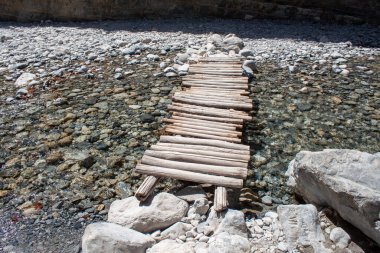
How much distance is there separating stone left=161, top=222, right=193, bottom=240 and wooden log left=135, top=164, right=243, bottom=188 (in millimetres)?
622

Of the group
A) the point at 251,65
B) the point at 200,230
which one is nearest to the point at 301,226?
the point at 200,230

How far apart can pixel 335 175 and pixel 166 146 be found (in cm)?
203

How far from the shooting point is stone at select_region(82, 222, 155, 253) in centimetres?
324

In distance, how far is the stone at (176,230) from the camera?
3.57 m

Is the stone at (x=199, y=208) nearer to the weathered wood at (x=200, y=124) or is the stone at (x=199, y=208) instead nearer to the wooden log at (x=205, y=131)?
the wooden log at (x=205, y=131)

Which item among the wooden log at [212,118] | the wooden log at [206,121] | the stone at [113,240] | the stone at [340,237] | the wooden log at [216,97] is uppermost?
the wooden log at [216,97]

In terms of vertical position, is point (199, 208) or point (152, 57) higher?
point (152, 57)

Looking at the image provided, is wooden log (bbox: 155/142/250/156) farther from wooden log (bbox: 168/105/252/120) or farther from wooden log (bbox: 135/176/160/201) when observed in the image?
wooden log (bbox: 168/105/252/120)

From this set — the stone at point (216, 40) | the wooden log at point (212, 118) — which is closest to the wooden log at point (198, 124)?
the wooden log at point (212, 118)

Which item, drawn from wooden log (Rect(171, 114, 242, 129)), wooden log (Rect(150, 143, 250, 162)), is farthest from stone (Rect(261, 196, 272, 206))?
wooden log (Rect(171, 114, 242, 129))

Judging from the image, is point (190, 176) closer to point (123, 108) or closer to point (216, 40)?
point (123, 108)

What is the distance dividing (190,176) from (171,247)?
0.99m

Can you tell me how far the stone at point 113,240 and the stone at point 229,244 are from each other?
1.91 feet

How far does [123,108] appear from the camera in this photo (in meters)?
6.12
